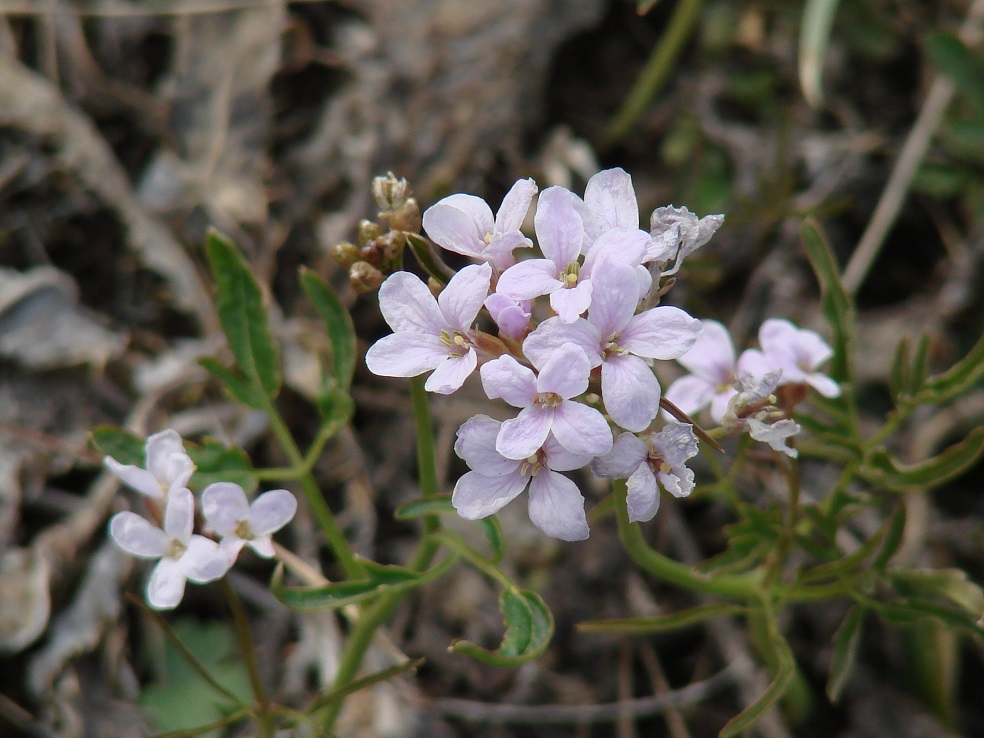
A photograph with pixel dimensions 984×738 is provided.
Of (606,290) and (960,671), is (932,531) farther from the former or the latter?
(606,290)

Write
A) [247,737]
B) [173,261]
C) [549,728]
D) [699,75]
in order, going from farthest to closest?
[699,75], [173,261], [549,728], [247,737]

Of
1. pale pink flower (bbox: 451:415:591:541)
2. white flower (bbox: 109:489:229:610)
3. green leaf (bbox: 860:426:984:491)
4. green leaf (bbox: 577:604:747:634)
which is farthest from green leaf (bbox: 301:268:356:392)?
green leaf (bbox: 860:426:984:491)

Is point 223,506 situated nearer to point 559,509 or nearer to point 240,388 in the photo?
point 240,388

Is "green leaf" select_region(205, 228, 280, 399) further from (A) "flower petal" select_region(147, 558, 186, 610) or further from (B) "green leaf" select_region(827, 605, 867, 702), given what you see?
(B) "green leaf" select_region(827, 605, 867, 702)

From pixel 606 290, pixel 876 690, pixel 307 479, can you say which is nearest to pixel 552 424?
pixel 606 290

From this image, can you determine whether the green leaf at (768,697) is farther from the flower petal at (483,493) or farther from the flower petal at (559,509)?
the flower petal at (483,493)

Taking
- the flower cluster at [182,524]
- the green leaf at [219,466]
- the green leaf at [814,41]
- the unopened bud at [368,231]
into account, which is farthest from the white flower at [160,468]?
the green leaf at [814,41]
